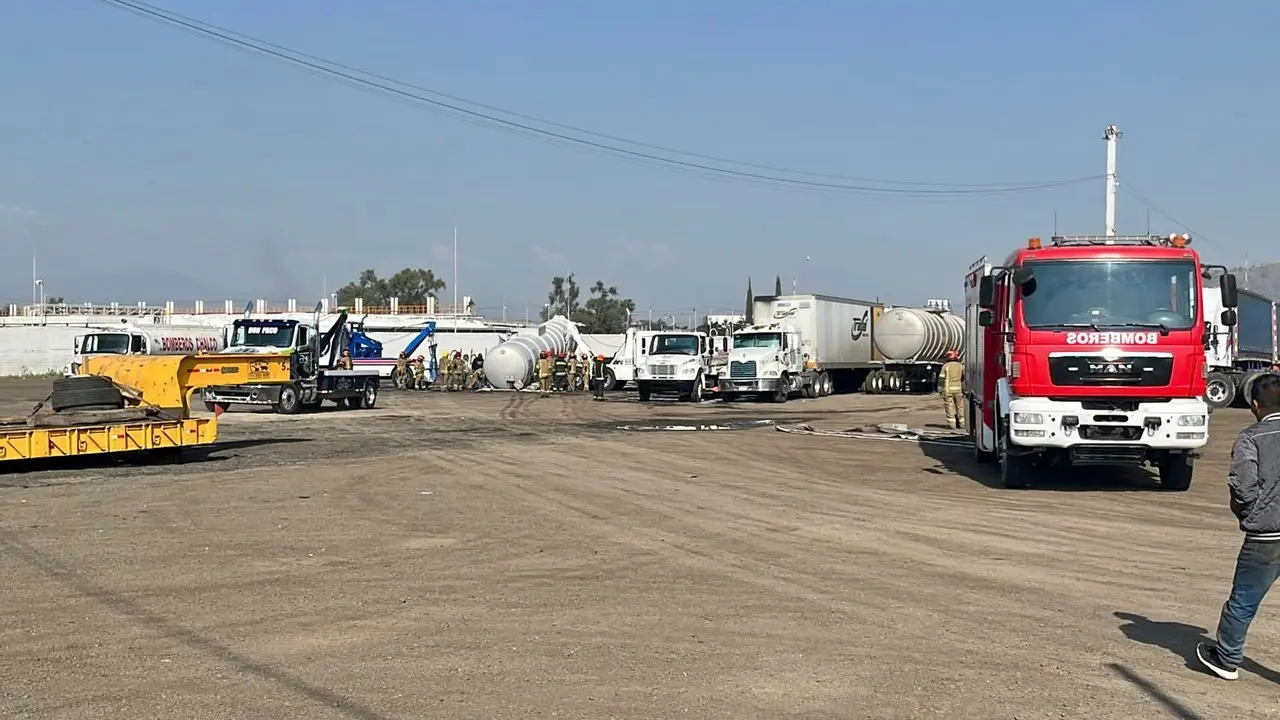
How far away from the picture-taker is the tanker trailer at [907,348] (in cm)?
4812

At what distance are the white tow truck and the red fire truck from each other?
84.2 feet

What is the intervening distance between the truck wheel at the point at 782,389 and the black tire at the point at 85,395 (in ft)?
85.5

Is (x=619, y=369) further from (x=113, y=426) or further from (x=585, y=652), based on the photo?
(x=585, y=652)

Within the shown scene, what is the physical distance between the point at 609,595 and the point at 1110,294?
29.1 feet

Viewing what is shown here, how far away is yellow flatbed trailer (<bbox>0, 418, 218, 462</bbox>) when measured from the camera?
16.6m

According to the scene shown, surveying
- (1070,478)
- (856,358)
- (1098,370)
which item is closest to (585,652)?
(1098,370)

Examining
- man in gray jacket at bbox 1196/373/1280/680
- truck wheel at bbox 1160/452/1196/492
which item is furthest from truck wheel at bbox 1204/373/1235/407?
man in gray jacket at bbox 1196/373/1280/680

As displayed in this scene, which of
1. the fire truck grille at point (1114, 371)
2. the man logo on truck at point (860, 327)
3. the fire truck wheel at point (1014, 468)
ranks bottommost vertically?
the fire truck wheel at point (1014, 468)

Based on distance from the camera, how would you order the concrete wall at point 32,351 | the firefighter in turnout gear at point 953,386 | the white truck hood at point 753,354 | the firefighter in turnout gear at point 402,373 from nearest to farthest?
the firefighter in turnout gear at point 953,386
the white truck hood at point 753,354
the firefighter in turnout gear at point 402,373
the concrete wall at point 32,351

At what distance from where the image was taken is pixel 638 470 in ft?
58.7

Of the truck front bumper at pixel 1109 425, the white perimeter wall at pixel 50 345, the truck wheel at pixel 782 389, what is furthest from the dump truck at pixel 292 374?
the white perimeter wall at pixel 50 345

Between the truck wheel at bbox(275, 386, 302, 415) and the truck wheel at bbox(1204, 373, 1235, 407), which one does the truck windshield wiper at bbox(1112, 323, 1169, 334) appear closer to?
the truck wheel at bbox(1204, 373, 1235, 407)

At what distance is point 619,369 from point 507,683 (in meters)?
42.4

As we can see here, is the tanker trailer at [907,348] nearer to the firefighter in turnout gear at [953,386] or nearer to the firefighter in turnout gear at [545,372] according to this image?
the firefighter in turnout gear at [545,372]
